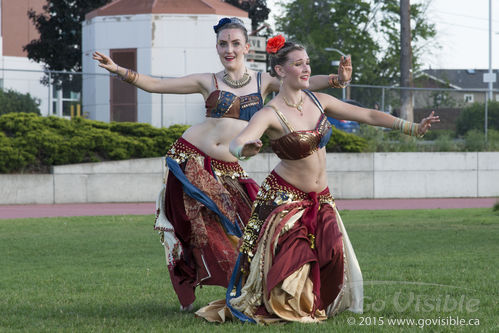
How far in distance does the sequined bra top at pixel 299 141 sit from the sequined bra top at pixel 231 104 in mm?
1042

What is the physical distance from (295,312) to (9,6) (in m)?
55.6

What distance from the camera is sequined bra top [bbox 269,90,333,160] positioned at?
6.34 metres

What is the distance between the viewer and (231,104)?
24.4ft

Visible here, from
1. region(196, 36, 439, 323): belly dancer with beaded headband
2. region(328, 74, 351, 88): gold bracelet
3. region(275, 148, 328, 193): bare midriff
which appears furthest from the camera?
region(328, 74, 351, 88): gold bracelet

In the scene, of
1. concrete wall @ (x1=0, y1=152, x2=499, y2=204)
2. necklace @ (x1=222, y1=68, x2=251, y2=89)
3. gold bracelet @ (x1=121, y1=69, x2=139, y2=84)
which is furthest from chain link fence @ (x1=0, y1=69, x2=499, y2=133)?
necklace @ (x1=222, y1=68, x2=251, y2=89)

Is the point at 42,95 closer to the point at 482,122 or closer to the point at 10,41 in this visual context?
the point at 482,122

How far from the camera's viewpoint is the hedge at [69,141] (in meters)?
21.2

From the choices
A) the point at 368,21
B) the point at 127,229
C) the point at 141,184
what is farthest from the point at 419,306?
the point at 368,21

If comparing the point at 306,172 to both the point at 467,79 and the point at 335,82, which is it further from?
the point at 467,79

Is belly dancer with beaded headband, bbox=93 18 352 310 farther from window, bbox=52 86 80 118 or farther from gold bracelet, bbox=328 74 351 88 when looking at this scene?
window, bbox=52 86 80 118

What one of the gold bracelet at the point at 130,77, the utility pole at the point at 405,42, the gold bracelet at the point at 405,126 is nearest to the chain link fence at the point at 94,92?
the utility pole at the point at 405,42

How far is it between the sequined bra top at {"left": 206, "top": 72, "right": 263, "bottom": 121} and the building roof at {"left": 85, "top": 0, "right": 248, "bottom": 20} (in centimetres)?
2149

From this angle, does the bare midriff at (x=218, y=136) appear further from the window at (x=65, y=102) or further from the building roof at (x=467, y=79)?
the building roof at (x=467, y=79)

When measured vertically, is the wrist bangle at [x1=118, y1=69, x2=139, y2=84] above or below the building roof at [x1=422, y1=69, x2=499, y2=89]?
below
